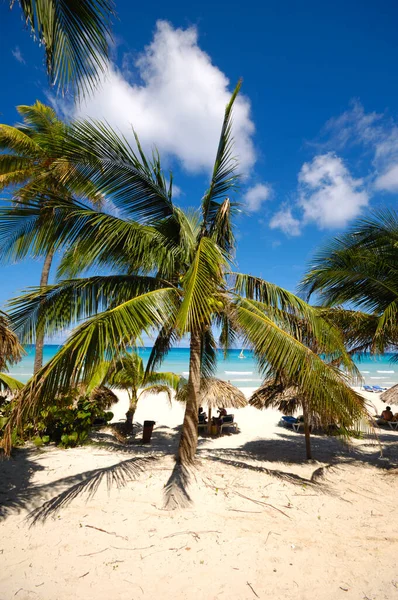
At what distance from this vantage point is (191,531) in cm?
387

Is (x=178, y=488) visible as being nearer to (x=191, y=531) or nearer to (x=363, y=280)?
(x=191, y=531)

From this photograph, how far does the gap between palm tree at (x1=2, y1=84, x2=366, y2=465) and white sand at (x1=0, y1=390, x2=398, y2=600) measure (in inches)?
42.9

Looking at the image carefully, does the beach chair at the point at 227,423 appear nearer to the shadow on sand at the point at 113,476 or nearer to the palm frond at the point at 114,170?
the shadow on sand at the point at 113,476

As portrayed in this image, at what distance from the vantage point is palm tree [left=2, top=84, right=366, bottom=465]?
11.4ft

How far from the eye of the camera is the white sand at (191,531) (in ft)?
9.84

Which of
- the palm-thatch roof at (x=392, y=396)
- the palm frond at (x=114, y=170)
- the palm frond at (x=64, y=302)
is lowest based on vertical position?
the palm-thatch roof at (x=392, y=396)

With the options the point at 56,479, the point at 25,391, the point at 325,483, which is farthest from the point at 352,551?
the point at 56,479

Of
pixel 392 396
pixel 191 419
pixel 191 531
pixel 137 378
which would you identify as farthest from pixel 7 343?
pixel 392 396

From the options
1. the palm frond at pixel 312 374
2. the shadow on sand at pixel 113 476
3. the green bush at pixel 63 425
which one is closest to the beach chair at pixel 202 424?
the shadow on sand at pixel 113 476

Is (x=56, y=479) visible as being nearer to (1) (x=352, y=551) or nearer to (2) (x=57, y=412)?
(2) (x=57, y=412)

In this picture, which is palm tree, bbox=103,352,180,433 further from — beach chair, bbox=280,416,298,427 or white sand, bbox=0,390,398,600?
beach chair, bbox=280,416,298,427

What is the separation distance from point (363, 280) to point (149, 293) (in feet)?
15.7

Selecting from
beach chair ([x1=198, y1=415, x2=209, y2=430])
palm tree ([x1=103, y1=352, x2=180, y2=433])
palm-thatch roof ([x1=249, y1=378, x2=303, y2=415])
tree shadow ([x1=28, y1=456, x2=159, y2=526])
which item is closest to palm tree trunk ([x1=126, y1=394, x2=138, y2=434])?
palm tree ([x1=103, y1=352, x2=180, y2=433])

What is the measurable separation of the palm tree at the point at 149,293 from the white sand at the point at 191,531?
1.09 m
